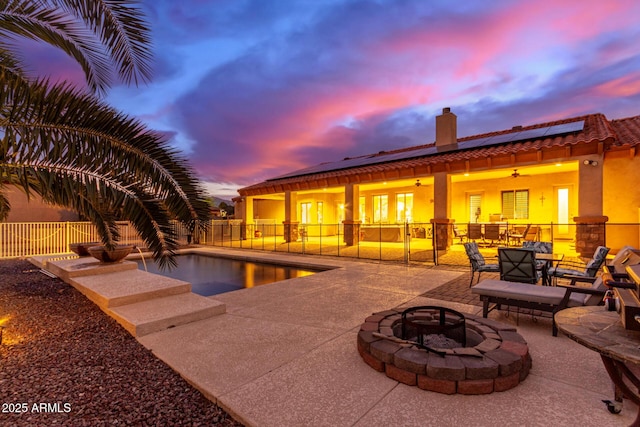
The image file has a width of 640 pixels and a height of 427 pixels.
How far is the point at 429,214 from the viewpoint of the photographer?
16.6 meters

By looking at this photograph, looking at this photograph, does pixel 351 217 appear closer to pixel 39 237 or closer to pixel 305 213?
pixel 305 213

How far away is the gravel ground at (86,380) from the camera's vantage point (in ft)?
7.75

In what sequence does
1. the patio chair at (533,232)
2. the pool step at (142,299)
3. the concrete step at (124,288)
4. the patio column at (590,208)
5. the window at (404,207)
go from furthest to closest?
the window at (404,207)
the patio chair at (533,232)
the patio column at (590,208)
the concrete step at (124,288)
the pool step at (142,299)

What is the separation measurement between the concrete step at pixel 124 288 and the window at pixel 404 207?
14.1m

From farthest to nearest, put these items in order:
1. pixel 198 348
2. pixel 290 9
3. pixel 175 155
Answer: pixel 290 9
pixel 175 155
pixel 198 348

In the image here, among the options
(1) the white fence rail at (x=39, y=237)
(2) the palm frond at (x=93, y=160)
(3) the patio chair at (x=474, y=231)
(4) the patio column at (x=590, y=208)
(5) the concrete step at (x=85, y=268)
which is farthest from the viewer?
(1) the white fence rail at (x=39, y=237)

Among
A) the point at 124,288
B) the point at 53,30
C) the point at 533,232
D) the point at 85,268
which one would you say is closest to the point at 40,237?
the point at 85,268

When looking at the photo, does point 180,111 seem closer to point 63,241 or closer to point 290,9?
point 290,9

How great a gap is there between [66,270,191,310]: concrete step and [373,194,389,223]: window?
46.8 feet

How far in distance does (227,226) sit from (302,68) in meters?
9.98

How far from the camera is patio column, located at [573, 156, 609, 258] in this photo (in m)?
8.77

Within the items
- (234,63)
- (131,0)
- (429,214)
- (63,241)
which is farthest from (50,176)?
(429,214)

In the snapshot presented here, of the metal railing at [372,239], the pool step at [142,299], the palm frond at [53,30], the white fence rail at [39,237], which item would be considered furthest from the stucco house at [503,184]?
the palm frond at [53,30]

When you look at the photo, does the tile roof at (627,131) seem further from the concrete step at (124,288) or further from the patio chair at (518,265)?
the concrete step at (124,288)
